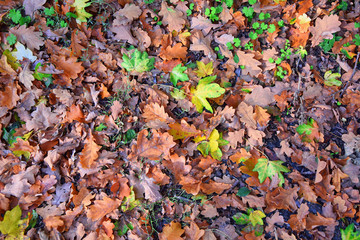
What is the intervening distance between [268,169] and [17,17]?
9.09 ft

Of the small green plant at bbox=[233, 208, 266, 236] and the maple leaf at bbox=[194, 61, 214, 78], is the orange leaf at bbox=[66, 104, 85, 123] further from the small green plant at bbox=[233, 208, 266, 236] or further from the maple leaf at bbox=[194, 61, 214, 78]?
the small green plant at bbox=[233, 208, 266, 236]

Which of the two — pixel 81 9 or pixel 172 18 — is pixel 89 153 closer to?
pixel 81 9

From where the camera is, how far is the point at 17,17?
2.44 meters

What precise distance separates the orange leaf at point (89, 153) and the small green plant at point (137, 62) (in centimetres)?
74

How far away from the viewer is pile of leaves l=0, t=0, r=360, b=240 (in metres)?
2.21

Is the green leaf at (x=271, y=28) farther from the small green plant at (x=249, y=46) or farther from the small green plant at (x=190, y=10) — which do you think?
the small green plant at (x=190, y=10)

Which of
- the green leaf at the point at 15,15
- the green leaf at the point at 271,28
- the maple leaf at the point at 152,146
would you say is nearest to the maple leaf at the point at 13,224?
the maple leaf at the point at 152,146

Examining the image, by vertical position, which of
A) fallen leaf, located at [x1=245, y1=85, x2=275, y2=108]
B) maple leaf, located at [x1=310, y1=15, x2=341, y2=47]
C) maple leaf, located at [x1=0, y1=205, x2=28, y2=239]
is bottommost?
maple leaf, located at [x1=0, y1=205, x2=28, y2=239]

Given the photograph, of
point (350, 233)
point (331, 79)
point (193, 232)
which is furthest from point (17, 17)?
point (350, 233)

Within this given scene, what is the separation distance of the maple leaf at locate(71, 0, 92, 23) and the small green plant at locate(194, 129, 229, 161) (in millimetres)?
1629

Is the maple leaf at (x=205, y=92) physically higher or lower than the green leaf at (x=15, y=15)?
lower

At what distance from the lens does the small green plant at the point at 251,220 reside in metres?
2.20

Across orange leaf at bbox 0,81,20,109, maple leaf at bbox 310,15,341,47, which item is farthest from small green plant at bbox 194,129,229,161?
orange leaf at bbox 0,81,20,109

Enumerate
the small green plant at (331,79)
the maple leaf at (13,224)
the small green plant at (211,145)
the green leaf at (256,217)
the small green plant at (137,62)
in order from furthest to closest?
the small green plant at (331,79)
the small green plant at (137,62)
the small green plant at (211,145)
the green leaf at (256,217)
the maple leaf at (13,224)
